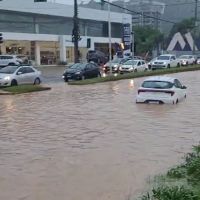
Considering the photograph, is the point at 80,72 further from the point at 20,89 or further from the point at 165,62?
the point at 165,62

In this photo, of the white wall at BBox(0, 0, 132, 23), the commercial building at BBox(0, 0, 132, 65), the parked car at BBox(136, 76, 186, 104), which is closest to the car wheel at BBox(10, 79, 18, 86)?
the parked car at BBox(136, 76, 186, 104)

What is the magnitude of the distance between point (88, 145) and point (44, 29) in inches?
2635

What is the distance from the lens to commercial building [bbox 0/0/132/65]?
73.0 metres

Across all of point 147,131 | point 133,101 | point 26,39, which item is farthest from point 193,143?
point 26,39

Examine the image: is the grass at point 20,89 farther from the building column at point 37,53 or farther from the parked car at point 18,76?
the building column at point 37,53

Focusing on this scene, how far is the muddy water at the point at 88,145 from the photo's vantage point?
10.6 m

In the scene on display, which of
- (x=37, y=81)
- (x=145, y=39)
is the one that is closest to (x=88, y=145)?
(x=37, y=81)

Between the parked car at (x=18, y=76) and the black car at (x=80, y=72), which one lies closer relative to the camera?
the parked car at (x=18, y=76)

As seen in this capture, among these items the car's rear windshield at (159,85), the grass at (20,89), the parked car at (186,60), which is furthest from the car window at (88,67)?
the parked car at (186,60)

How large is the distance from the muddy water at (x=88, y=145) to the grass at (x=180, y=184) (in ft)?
1.82

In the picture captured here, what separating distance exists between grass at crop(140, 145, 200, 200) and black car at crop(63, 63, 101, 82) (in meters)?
31.7

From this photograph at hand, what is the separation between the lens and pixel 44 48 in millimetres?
80188

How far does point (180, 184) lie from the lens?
954 centimetres

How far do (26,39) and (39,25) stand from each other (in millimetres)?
6166
